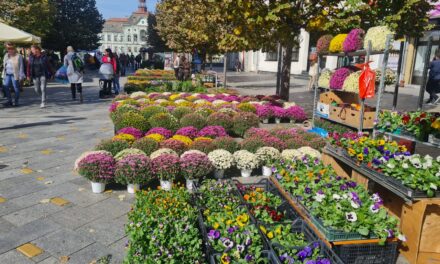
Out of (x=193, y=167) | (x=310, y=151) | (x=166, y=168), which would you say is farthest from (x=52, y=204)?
(x=310, y=151)

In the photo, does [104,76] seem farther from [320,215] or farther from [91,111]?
[320,215]

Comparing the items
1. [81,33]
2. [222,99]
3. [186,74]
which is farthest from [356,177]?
[81,33]

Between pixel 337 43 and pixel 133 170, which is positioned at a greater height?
pixel 337 43

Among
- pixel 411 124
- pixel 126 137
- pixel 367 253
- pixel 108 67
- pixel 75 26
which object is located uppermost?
pixel 75 26

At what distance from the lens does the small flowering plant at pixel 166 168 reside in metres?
5.42

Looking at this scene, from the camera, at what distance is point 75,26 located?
42281 millimetres

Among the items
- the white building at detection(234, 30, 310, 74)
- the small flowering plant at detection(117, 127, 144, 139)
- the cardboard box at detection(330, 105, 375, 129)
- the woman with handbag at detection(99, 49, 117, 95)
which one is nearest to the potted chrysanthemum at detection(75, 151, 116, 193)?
the small flowering plant at detection(117, 127, 144, 139)

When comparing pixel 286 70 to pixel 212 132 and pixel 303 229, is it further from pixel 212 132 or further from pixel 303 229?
pixel 303 229

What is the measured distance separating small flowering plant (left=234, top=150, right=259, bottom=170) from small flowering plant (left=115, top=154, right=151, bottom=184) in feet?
5.36

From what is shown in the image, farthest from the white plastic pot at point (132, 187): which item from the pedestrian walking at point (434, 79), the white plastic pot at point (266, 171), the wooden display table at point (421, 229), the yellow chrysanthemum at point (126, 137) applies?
the pedestrian walking at point (434, 79)

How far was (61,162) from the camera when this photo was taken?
6.97 m

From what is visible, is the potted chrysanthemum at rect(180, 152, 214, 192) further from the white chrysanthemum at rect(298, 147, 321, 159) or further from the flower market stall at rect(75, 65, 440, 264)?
the white chrysanthemum at rect(298, 147, 321, 159)

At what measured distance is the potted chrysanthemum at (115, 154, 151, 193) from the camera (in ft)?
17.3

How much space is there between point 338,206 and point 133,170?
3.04 m
